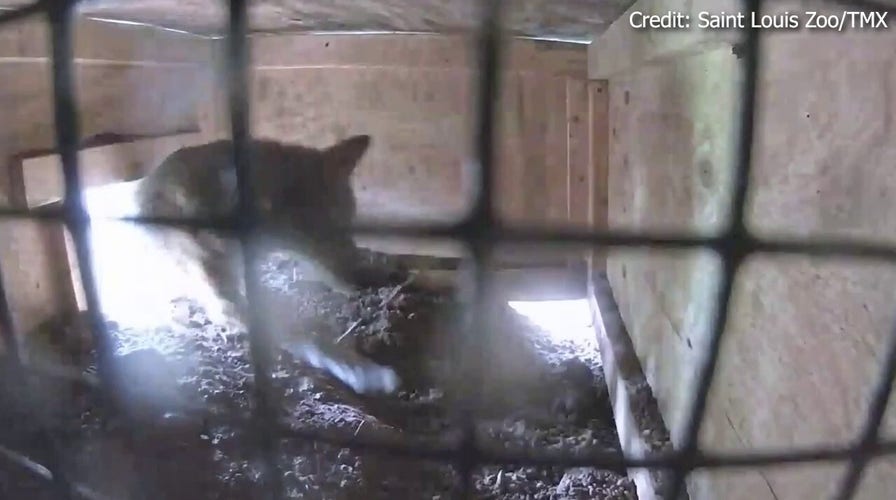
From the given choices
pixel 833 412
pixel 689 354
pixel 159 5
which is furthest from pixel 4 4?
pixel 833 412

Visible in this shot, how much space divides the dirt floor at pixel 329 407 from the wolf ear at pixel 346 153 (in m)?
0.26

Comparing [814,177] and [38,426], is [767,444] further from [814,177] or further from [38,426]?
[38,426]

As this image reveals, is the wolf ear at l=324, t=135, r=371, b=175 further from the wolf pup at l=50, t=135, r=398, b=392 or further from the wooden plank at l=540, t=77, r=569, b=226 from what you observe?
the wooden plank at l=540, t=77, r=569, b=226

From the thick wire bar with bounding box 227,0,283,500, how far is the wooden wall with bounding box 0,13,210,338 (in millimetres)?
757

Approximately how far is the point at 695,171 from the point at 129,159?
1.27m

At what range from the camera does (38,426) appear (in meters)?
0.45

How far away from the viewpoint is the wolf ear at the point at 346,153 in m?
1.48

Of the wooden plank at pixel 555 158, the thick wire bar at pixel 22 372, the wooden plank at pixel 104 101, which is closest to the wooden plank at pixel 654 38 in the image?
the wooden plank at pixel 555 158

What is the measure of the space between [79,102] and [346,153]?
0.48 metres

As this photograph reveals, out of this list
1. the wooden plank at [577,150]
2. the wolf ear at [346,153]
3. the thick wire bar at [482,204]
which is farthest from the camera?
the wooden plank at [577,150]

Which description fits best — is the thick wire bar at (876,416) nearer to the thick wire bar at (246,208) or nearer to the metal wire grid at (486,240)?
the metal wire grid at (486,240)

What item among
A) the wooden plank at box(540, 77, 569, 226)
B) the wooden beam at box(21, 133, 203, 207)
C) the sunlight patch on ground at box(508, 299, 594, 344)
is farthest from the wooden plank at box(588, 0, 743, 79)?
the wooden beam at box(21, 133, 203, 207)

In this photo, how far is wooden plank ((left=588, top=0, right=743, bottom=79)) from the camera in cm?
64

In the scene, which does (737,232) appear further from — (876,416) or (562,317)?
(562,317)
